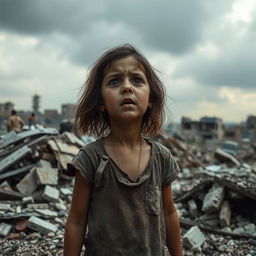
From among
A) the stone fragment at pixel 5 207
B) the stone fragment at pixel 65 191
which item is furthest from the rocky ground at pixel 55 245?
the stone fragment at pixel 65 191

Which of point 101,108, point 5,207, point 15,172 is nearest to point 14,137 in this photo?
point 15,172

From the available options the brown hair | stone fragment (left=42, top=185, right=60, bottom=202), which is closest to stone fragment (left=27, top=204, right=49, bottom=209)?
stone fragment (left=42, top=185, right=60, bottom=202)

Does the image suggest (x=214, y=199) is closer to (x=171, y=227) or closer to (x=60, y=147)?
(x=171, y=227)

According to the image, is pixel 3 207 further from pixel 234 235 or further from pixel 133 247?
pixel 133 247

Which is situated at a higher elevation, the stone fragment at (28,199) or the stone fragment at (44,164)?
the stone fragment at (44,164)

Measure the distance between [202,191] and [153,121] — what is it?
4487 millimetres

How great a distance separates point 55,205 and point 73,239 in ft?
13.3

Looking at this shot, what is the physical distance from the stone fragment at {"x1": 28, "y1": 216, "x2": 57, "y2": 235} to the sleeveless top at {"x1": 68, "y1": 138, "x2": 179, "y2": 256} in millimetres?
3019

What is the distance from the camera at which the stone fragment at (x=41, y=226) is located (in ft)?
14.4

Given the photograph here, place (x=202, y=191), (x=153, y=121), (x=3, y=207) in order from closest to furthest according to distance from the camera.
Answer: (x=153, y=121) → (x=3, y=207) → (x=202, y=191)

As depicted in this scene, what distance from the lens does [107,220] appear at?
154 centimetres

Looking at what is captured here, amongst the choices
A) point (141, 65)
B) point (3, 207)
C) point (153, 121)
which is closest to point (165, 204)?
point (153, 121)

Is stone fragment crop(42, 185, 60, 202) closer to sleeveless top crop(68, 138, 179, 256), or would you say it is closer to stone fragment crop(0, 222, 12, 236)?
stone fragment crop(0, 222, 12, 236)

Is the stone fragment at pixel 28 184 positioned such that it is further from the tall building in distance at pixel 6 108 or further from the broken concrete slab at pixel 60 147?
the tall building in distance at pixel 6 108
